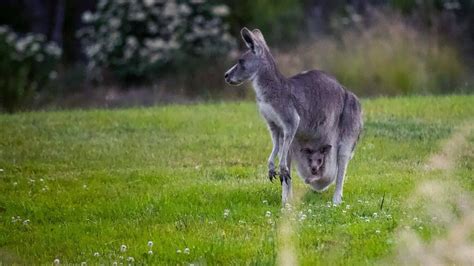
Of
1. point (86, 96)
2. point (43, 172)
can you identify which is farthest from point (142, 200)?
point (86, 96)

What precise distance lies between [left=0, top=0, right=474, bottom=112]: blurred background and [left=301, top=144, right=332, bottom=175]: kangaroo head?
8.83 meters

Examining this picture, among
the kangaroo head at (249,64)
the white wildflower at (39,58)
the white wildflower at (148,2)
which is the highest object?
the kangaroo head at (249,64)

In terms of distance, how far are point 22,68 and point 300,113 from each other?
38.1 feet

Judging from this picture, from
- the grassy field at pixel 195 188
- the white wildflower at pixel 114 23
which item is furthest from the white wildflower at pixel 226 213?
the white wildflower at pixel 114 23

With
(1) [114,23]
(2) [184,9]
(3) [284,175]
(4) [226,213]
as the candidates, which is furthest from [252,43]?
(1) [114,23]

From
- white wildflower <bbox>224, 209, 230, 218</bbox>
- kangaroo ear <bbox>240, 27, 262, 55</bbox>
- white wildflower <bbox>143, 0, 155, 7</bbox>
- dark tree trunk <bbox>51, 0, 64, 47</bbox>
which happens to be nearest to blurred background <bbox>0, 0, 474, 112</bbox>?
white wildflower <bbox>143, 0, 155, 7</bbox>

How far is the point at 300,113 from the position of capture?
9562mm

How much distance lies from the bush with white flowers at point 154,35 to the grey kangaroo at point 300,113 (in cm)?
1139

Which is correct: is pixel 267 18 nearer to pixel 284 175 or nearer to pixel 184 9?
pixel 184 9

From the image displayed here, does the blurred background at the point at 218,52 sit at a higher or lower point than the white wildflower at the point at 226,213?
lower

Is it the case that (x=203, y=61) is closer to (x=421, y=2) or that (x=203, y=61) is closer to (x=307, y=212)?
(x=421, y=2)

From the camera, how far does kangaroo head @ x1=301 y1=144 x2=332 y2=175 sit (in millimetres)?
9844

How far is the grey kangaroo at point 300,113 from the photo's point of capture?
9383 millimetres

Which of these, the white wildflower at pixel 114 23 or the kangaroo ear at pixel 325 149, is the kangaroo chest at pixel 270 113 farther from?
the white wildflower at pixel 114 23
